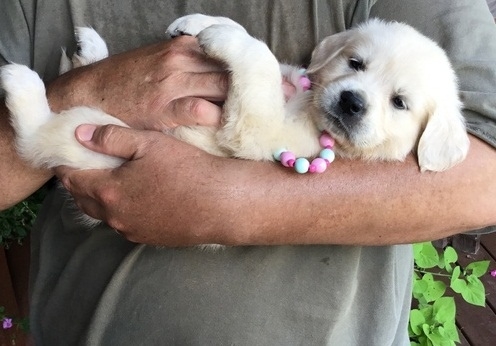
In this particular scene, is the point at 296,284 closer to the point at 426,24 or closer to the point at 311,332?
the point at 311,332

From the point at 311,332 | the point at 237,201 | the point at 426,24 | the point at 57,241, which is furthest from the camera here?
the point at 57,241

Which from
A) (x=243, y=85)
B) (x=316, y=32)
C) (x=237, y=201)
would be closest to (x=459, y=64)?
(x=316, y=32)

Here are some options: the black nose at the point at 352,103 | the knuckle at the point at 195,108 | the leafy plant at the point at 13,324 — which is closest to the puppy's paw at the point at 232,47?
the knuckle at the point at 195,108

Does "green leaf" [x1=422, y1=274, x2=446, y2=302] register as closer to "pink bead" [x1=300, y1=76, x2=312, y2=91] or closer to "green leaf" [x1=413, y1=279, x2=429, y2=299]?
"green leaf" [x1=413, y1=279, x2=429, y2=299]

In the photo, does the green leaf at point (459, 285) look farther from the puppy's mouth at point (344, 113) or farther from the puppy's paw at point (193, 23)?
the puppy's paw at point (193, 23)

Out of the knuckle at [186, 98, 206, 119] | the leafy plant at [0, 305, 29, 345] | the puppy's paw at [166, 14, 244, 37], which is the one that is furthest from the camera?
the leafy plant at [0, 305, 29, 345]

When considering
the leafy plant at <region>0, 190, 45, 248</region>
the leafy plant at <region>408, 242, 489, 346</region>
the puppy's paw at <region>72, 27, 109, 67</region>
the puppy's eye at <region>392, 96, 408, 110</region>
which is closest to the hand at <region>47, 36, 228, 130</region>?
the puppy's paw at <region>72, 27, 109, 67</region>
